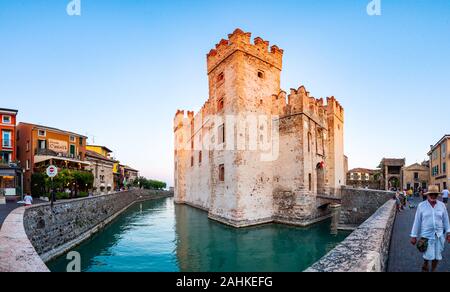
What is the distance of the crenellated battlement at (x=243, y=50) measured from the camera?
62.7ft

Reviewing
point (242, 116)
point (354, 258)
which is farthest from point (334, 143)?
point (354, 258)

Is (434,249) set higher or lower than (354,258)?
lower

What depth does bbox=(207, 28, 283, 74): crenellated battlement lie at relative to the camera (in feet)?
62.7

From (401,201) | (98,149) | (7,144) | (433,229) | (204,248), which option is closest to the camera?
(433,229)

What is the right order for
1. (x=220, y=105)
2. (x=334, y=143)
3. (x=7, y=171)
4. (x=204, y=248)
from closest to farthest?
(x=204, y=248)
(x=220, y=105)
(x=7, y=171)
(x=334, y=143)

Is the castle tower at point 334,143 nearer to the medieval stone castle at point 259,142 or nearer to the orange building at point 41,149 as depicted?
the medieval stone castle at point 259,142

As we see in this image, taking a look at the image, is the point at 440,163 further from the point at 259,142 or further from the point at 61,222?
the point at 61,222

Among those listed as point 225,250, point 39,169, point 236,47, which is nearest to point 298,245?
point 225,250

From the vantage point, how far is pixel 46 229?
1173 cm

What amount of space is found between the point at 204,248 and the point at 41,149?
24.6 metres

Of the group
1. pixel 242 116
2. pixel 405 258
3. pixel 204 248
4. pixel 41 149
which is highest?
pixel 242 116

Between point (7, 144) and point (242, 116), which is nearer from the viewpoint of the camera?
point (242, 116)
